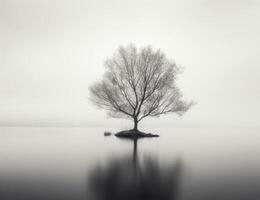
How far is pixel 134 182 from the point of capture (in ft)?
24.0

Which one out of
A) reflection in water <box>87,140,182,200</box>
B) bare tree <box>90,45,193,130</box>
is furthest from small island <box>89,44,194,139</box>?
reflection in water <box>87,140,182,200</box>

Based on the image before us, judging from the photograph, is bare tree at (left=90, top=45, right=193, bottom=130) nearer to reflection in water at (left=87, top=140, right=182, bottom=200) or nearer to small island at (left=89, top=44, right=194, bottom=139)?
small island at (left=89, top=44, right=194, bottom=139)

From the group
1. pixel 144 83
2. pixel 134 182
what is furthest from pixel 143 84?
pixel 134 182

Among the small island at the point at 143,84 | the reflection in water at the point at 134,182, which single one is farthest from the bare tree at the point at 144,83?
the reflection in water at the point at 134,182

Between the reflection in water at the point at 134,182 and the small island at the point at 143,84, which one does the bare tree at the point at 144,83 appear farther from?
the reflection in water at the point at 134,182

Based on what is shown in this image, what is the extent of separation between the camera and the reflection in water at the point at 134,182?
594 centimetres

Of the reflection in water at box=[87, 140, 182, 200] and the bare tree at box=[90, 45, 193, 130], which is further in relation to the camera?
the bare tree at box=[90, 45, 193, 130]

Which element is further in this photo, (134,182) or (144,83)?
(144,83)

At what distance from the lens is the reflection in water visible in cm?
594

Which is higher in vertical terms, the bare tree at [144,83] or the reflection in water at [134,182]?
the bare tree at [144,83]

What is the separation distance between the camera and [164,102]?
31.0m

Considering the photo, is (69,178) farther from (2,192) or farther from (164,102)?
(164,102)

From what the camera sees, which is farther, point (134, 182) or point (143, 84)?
point (143, 84)

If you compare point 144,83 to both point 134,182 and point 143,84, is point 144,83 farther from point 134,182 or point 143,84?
point 134,182
